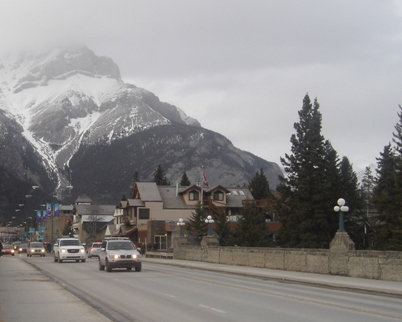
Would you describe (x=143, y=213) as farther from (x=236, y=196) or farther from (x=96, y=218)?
(x=96, y=218)

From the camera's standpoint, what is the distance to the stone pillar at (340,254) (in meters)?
29.8

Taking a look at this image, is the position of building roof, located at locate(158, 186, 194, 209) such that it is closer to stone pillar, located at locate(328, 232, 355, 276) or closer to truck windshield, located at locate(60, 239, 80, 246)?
truck windshield, located at locate(60, 239, 80, 246)

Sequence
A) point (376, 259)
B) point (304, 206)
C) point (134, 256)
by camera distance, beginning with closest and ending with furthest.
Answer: point (376, 259) → point (134, 256) → point (304, 206)

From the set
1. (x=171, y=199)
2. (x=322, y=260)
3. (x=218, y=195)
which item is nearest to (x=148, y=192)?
(x=171, y=199)

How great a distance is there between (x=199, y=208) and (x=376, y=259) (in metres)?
43.8

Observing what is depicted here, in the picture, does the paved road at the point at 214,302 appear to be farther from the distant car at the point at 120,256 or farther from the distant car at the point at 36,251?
the distant car at the point at 36,251

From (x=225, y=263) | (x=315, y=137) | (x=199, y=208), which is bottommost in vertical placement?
(x=225, y=263)

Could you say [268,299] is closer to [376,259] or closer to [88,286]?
[88,286]

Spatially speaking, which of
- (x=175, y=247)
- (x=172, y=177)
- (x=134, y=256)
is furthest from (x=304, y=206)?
(x=172, y=177)

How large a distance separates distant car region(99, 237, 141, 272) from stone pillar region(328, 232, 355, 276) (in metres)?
10.3

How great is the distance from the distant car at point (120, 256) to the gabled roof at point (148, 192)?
5947 cm

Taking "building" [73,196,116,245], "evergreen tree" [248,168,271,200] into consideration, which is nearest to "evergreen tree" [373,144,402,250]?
"evergreen tree" [248,168,271,200]

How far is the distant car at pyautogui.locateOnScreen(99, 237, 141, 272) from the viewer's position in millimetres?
33344

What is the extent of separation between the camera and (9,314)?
15.1 metres
